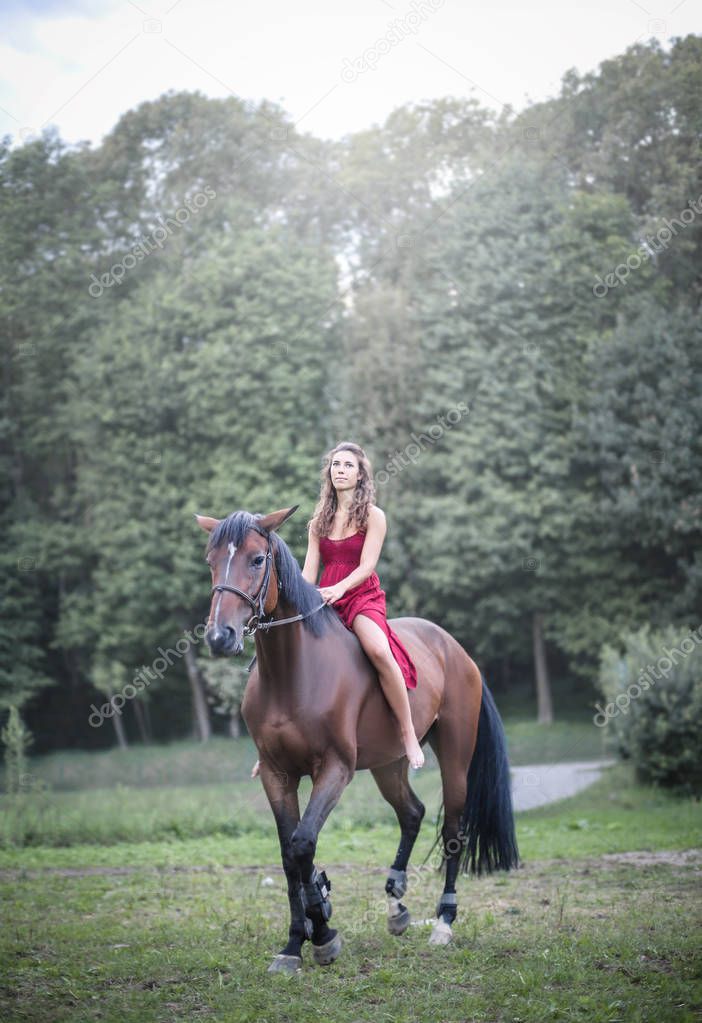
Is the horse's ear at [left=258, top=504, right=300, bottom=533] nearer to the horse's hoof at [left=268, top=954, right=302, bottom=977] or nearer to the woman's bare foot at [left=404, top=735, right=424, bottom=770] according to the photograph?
the woman's bare foot at [left=404, top=735, right=424, bottom=770]

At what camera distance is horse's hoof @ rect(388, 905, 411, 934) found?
720 centimetres

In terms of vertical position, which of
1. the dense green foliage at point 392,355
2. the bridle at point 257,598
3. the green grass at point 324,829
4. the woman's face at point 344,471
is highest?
the dense green foliage at point 392,355

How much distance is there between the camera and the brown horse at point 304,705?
5.77m

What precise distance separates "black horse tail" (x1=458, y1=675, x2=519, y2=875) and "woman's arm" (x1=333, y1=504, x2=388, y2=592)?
2.18 meters

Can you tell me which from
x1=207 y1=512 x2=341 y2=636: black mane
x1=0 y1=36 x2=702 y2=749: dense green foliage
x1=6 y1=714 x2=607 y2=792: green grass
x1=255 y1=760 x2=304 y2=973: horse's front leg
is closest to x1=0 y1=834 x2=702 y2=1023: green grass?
x1=255 y1=760 x2=304 y2=973: horse's front leg

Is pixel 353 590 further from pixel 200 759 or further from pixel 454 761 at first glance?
pixel 200 759

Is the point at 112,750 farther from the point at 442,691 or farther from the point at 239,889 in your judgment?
the point at 442,691

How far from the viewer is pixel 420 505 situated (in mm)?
25188

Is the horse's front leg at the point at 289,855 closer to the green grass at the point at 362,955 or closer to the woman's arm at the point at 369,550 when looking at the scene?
the green grass at the point at 362,955

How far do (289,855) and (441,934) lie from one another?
1.56 metres

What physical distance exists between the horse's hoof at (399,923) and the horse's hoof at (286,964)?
1197mm

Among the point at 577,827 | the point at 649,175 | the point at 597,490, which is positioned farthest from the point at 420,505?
the point at 577,827

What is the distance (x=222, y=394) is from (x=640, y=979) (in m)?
20.4

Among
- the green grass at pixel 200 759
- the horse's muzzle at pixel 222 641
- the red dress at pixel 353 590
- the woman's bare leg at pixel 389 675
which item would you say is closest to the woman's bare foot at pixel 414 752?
the woman's bare leg at pixel 389 675
